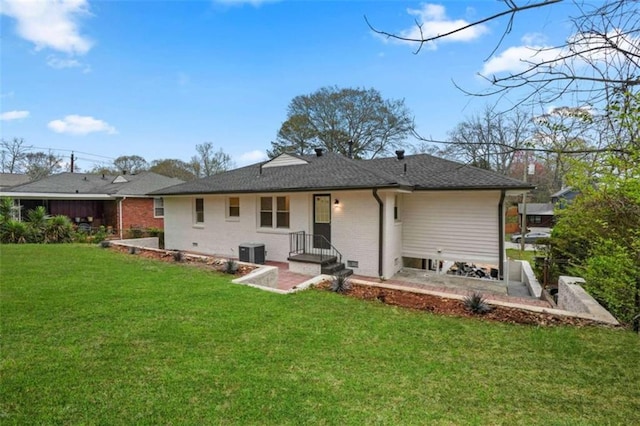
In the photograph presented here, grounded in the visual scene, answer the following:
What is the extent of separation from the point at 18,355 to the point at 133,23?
9531 millimetres

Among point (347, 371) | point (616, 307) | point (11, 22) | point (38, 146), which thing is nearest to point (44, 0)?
point (11, 22)

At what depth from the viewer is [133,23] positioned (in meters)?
9.12

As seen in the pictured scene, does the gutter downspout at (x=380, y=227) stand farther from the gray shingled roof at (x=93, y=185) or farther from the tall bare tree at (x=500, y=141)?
the gray shingled roof at (x=93, y=185)

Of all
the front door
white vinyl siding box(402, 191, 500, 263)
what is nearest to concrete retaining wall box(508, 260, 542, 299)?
white vinyl siding box(402, 191, 500, 263)

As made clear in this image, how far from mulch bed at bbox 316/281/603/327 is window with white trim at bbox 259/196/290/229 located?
14.7ft

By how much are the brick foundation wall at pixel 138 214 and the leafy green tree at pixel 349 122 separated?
13.8 metres

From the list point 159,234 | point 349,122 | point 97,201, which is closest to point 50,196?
point 97,201

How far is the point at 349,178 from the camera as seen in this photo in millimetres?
9359

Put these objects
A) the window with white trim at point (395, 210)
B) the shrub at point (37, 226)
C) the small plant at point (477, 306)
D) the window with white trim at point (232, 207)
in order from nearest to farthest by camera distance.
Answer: the small plant at point (477, 306), the window with white trim at point (395, 210), the window with white trim at point (232, 207), the shrub at point (37, 226)

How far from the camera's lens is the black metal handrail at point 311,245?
9586 millimetres

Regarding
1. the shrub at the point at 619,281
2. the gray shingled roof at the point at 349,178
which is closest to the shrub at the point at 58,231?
the gray shingled roof at the point at 349,178

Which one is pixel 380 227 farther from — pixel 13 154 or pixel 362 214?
pixel 13 154

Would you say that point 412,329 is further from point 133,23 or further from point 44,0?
point 133,23

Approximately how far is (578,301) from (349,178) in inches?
235
